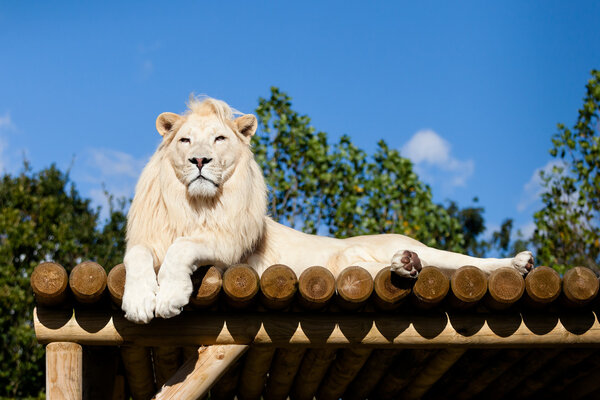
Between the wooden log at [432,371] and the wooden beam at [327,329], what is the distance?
15.5 inches

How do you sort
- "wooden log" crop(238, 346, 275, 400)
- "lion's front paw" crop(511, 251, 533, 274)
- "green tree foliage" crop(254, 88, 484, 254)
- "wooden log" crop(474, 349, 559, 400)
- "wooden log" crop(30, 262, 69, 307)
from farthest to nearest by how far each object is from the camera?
"green tree foliage" crop(254, 88, 484, 254)
"wooden log" crop(474, 349, 559, 400)
"wooden log" crop(238, 346, 275, 400)
"lion's front paw" crop(511, 251, 533, 274)
"wooden log" crop(30, 262, 69, 307)

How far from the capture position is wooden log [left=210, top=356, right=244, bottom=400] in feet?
14.3

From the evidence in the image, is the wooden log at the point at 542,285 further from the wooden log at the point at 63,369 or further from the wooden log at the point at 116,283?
the wooden log at the point at 63,369

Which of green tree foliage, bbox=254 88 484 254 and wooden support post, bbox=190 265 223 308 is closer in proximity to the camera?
wooden support post, bbox=190 265 223 308

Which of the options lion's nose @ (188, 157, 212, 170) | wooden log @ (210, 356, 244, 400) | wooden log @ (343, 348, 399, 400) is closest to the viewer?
lion's nose @ (188, 157, 212, 170)

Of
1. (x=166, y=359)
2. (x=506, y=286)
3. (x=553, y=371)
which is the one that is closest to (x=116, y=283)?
(x=166, y=359)

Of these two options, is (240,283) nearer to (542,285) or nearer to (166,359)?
(166,359)

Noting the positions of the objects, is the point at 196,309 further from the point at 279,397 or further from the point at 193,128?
the point at 279,397

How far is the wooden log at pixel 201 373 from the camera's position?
3.21m

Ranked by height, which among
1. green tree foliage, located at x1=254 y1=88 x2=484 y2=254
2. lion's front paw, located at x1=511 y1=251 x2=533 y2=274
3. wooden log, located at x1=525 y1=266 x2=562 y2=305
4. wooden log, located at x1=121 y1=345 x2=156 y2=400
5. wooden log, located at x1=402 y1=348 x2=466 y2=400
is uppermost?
green tree foliage, located at x1=254 y1=88 x2=484 y2=254

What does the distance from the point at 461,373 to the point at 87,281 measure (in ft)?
8.20

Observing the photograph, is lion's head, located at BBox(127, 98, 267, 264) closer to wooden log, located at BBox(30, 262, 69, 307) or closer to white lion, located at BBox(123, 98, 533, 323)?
white lion, located at BBox(123, 98, 533, 323)

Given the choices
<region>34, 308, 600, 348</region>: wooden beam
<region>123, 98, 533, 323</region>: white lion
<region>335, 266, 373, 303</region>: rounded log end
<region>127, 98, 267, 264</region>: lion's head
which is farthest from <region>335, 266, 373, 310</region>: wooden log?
<region>127, 98, 267, 264</region>: lion's head

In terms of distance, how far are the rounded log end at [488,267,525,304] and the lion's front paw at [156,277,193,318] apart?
1.41 metres
